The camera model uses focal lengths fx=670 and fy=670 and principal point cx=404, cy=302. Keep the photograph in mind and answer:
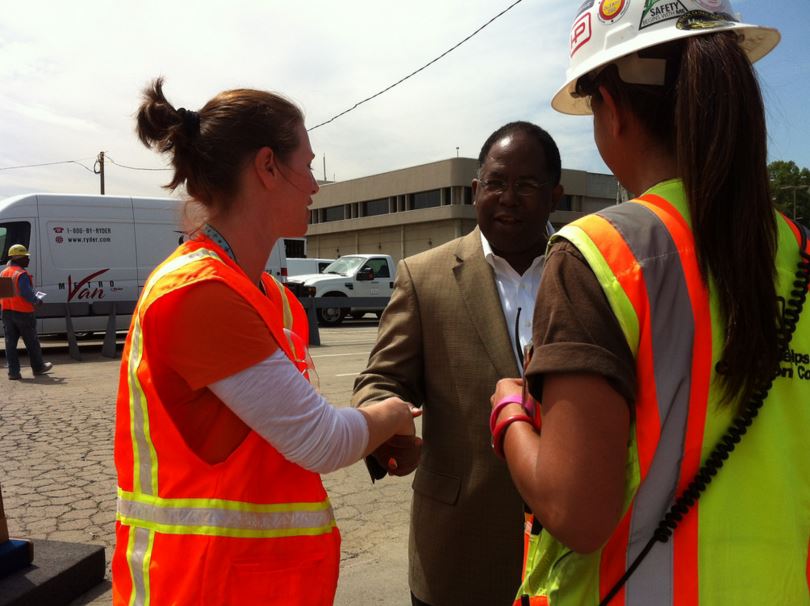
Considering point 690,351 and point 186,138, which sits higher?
point 186,138

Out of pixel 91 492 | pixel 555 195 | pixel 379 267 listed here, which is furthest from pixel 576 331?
pixel 379 267

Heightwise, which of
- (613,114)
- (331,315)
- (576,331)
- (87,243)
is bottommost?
(331,315)

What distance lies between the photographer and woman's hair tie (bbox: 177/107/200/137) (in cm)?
168

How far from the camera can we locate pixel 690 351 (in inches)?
41.2

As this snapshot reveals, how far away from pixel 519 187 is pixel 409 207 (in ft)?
141

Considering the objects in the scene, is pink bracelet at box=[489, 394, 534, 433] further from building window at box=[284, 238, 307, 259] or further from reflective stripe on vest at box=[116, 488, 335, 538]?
building window at box=[284, 238, 307, 259]

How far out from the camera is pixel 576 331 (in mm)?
1027

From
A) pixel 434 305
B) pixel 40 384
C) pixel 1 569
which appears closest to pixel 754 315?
→ pixel 434 305

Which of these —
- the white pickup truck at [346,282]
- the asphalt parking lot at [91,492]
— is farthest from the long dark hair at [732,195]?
the white pickup truck at [346,282]

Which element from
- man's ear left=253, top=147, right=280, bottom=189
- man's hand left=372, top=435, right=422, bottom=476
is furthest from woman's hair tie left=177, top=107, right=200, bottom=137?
man's hand left=372, top=435, right=422, bottom=476

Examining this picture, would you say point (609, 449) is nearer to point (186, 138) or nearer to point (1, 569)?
point (186, 138)

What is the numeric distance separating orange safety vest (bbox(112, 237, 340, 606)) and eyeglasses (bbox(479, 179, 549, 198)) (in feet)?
3.95

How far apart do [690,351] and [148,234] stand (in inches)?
550

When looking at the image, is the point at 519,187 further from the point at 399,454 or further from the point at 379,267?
the point at 379,267
